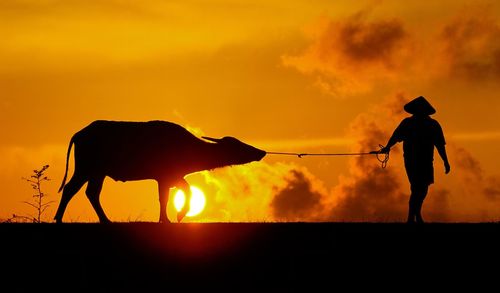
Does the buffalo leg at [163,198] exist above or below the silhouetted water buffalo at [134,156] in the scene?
below

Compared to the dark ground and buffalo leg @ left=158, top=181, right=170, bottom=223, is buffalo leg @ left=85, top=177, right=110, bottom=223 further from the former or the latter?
the dark ground

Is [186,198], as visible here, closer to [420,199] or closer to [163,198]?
[163,198]

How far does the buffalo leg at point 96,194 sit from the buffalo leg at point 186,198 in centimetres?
178

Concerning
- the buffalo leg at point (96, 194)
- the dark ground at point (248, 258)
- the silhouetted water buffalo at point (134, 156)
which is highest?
the silhouetted water buffalo at point (134, 156)

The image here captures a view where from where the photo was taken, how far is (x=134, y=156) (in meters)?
23.3

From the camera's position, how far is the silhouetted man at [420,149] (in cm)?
2130

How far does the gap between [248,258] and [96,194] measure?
834 centimetres

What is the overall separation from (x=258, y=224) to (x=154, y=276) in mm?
6807

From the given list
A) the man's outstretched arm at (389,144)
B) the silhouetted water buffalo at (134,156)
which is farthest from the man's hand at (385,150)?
the silhouetted water buffalo at (134,156)

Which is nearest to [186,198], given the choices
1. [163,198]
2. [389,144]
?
[163,198]

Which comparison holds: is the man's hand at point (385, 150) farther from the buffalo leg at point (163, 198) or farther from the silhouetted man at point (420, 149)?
the buffalo leg at point (163, 198)

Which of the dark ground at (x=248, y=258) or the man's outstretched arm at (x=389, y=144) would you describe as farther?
the man's outstretched arm at (x=389, y=144)

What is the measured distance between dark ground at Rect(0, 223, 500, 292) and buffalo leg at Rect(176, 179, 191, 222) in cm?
314

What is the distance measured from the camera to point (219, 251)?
53.1ft
